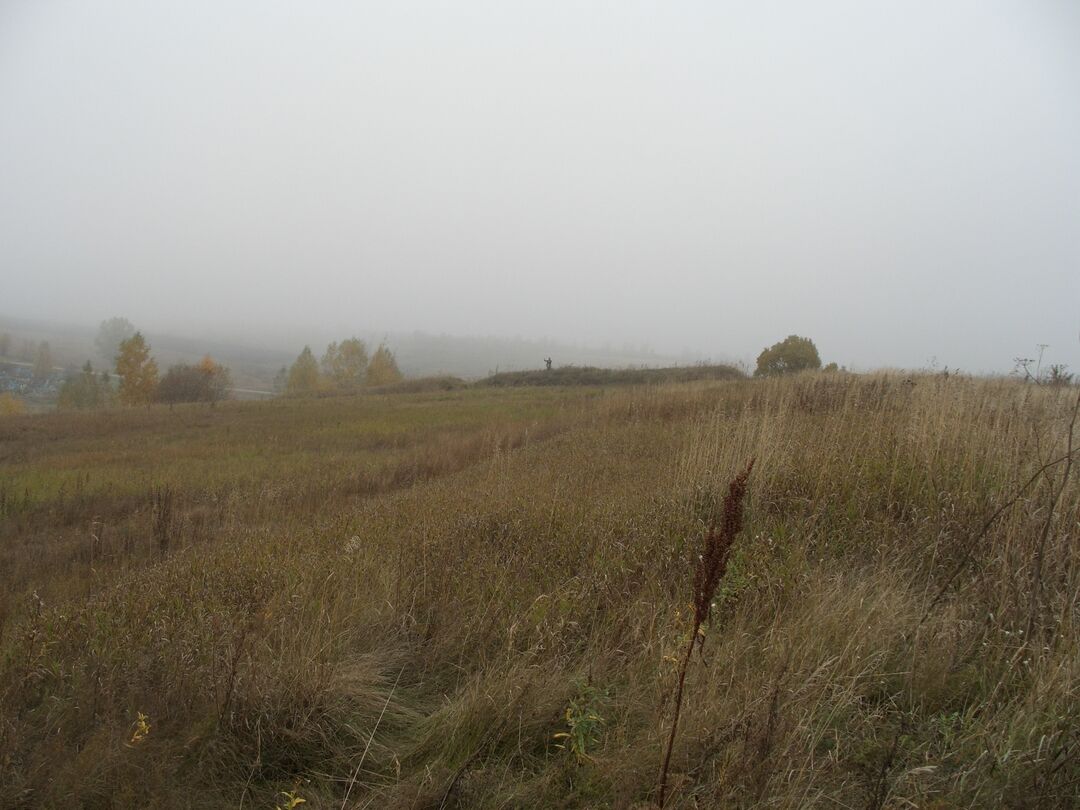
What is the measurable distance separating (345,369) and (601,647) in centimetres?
7219

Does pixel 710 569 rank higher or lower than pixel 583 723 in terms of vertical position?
higher

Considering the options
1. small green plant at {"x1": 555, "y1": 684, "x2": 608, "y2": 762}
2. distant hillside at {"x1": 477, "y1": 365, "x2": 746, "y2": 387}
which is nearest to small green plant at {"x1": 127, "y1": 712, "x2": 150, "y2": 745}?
small green plant at {"x1": 555, "y1": 684, "x2": 608, "y2": 762}

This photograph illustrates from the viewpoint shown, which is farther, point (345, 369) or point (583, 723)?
point (345, 369)

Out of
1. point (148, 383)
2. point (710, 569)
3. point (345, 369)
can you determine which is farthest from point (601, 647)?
point (345, 369)

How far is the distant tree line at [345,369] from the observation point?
2539 inches

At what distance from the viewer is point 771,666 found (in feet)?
7.50

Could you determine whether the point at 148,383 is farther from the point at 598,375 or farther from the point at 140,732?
the point at 140,732

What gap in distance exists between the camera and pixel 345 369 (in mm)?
69312

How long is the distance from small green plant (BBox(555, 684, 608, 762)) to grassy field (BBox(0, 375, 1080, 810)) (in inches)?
0.5

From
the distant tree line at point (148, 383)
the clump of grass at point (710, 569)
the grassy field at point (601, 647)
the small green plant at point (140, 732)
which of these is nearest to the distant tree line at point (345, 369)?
the distant tree line at point (148, 383)

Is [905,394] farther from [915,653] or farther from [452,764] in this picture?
[452,764]

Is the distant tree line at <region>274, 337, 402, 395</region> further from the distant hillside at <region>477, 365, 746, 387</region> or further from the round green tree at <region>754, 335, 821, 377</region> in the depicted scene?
the round green tree at <region>754, 335, 821, 377</region>

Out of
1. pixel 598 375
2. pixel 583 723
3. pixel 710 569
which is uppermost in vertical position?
pixel 598 375

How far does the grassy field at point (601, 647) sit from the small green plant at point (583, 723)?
14 millimetres
